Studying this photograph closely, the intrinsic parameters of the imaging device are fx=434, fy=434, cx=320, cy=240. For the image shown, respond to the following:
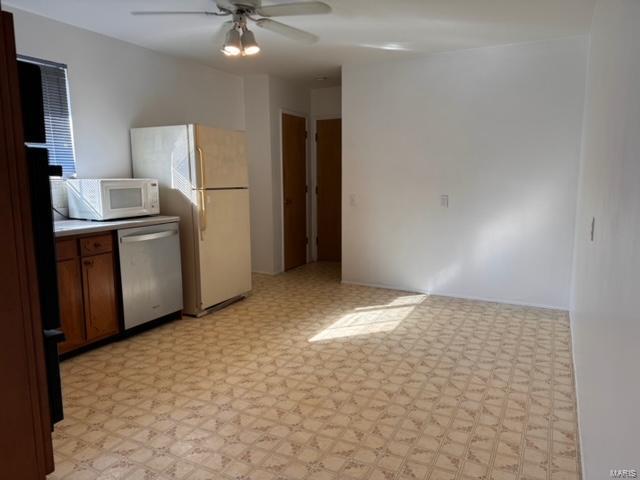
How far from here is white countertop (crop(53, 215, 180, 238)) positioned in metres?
2.99

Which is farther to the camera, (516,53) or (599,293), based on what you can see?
(516,53)

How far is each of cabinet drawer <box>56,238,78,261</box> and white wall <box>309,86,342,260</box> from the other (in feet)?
12.7

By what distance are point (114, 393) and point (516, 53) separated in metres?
4.33

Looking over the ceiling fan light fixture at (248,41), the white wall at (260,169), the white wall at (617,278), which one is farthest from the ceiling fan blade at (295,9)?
the white wall at (260,169)

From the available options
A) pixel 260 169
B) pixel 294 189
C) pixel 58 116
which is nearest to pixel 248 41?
pixel 58 116

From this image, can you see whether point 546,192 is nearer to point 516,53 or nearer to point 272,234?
point 516,53

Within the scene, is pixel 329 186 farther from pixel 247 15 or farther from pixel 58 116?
pixel 58 116

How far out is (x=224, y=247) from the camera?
14.0 feet

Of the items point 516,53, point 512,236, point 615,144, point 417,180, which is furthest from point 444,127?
point 615,144

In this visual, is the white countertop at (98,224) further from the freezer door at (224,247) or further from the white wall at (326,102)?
the white wall at (326,102)

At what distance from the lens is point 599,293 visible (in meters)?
1.80

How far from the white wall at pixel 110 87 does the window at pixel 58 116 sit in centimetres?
5

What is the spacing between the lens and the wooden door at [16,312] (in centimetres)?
143

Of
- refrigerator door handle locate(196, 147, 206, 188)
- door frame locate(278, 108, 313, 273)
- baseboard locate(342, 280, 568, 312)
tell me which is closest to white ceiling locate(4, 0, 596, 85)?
refrigerator door handle locate(196, 147, 206, 188)
